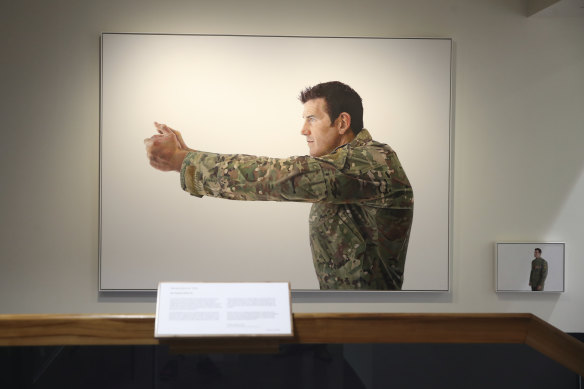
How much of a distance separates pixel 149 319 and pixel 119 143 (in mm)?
1715

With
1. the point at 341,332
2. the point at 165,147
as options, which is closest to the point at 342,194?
the point at 165,147

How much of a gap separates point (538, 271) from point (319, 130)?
141cm

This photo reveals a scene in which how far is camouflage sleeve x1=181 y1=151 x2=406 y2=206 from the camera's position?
106 inches

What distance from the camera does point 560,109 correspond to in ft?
9.31

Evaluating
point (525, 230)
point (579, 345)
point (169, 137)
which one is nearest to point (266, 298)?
point (579, 345)

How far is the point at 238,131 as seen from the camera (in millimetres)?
2729

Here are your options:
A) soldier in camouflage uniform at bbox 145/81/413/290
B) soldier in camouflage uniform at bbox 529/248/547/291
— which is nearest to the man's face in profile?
soldier in camouflage uniform at bbox 145/81/413/290

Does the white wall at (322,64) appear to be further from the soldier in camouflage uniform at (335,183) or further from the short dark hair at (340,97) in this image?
the short dark hair at (340,97)

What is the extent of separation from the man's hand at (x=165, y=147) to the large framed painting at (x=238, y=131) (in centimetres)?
4

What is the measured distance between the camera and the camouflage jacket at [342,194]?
2.71m

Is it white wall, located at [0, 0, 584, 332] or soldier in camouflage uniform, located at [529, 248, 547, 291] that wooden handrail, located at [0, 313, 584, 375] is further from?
soldier in camouflage uniform, located at [529, 248, 547, 291]

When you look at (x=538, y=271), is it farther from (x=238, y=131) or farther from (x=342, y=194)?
(x=238, y=131)

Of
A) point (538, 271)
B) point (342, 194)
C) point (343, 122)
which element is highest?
point (343, 122)

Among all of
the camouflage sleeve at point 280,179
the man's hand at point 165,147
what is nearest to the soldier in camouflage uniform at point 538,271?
the camouflage sleeve at point 280,179
